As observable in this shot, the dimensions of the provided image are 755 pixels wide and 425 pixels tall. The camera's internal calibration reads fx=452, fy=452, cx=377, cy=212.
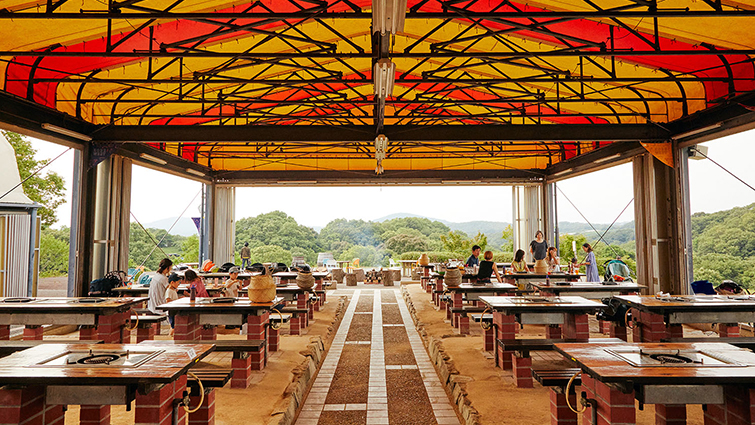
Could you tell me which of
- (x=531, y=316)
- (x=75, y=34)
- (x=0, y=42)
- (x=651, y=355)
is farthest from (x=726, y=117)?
(x=0, y=42)

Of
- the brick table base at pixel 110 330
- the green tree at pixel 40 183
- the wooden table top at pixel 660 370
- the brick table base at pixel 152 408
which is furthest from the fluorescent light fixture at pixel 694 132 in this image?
the green tree at pixel 40 183

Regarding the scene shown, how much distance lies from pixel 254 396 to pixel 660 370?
3361 millimetres

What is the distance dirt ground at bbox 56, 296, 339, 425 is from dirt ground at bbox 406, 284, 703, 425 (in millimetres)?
1861

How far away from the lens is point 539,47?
24.1 feet

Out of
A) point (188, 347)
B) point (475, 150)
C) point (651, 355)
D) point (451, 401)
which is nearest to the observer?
point (651, 355)

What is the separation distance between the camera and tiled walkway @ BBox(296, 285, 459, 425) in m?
4.15

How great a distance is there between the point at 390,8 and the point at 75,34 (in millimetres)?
4786

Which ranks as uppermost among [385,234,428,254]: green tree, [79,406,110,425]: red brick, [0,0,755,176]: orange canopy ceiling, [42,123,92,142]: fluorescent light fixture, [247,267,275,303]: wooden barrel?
[0,0,755,176]: orange canopy ceiling

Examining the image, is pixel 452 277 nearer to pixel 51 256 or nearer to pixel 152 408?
pixel 152 408

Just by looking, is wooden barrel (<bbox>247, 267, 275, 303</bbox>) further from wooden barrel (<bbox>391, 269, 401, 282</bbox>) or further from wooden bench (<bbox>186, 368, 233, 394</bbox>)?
wooden barrel (<bbox>391, 269, 401, 282</bbox>)

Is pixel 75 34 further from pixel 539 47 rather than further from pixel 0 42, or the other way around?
pixel 539 47

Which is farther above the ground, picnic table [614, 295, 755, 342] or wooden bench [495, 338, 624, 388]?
picnic table [614, 295, 755, 342]

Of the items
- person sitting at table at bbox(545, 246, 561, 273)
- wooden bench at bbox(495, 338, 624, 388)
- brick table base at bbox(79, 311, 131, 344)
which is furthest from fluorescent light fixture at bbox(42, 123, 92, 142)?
person sitting at table at bbox(545, 246, 561, 273)

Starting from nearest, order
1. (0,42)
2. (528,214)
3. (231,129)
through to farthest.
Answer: (0,42) → (231,129) → (528,214)
